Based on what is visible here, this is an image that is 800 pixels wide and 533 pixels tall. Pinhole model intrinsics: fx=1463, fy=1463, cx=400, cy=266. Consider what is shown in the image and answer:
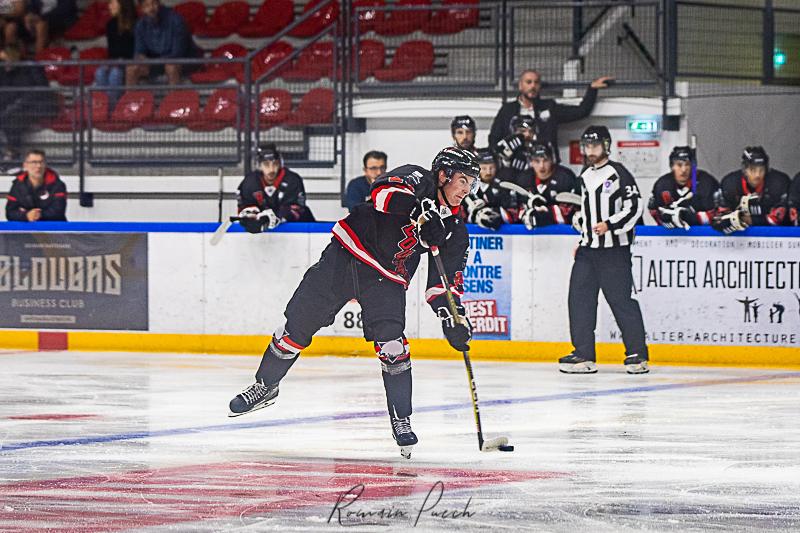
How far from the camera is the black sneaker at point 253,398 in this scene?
7.29 metres

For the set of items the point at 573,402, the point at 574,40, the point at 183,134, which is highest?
the point at 574,40

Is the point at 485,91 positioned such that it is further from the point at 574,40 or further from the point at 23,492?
the point at 23,492

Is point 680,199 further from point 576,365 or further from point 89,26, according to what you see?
point 89,26

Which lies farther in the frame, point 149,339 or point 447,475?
point 149,339

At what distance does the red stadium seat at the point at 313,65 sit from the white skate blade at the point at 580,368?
4.50 metres

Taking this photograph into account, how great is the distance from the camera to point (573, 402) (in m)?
8.92

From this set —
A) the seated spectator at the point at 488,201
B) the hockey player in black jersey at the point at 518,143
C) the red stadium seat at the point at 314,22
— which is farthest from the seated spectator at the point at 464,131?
the red stadium seat at the point at 314,22

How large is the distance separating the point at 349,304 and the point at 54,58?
6.13 m

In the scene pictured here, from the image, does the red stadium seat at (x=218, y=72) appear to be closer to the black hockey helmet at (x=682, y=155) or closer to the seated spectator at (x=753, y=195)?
the black hockey helmet at (x=682, y=155)

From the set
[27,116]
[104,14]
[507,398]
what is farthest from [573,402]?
[104,14]

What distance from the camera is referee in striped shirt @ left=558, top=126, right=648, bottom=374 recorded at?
34.4 feet

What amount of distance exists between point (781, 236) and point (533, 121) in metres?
2.23

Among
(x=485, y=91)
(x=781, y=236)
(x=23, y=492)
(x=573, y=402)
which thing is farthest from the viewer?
(x=485, y=91)

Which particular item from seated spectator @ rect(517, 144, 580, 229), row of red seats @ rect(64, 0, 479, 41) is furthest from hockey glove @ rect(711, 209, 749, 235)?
row of red seats @ rect(64, 0, 479, 41)
